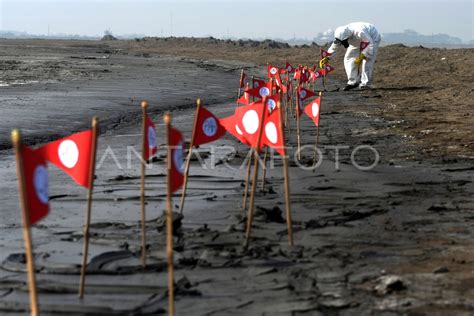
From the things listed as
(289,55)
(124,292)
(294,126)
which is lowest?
(124,292)

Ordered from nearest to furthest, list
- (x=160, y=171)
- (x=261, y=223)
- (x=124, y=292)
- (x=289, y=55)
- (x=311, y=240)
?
(x=124, y=292)
(x=311, y=240)
(x=261, y=223)
(x=160, y=171)
(x=289, y=55)

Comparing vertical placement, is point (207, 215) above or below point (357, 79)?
below

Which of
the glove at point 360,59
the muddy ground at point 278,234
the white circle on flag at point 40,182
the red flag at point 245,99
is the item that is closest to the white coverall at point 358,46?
the glove at point 360,59

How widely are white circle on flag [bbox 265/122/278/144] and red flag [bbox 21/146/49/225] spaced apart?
3105mm

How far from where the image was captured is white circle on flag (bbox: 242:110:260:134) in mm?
7629

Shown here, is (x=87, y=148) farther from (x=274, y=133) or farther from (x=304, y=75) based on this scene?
(x=304, y=75)

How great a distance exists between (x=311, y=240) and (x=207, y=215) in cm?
136

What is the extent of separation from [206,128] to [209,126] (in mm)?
34

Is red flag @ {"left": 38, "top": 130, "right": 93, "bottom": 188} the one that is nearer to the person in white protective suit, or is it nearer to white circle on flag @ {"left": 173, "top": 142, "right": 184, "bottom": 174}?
white circle on flag @ {"left": 173, "top": 142, "right": 184, "bottom": 174}

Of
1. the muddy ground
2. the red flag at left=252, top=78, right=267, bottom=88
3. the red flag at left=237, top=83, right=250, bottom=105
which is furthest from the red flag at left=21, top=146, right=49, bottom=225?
the red flag at left=252, top=78, right=267, bottom=88

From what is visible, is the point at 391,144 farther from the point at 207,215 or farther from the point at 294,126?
the point at 207,215

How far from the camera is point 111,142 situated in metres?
13.1

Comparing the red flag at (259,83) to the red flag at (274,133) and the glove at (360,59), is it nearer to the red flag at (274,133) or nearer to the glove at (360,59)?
the red flag at (274,133)

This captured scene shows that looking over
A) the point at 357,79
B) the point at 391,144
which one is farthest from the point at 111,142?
the point at 357,79
